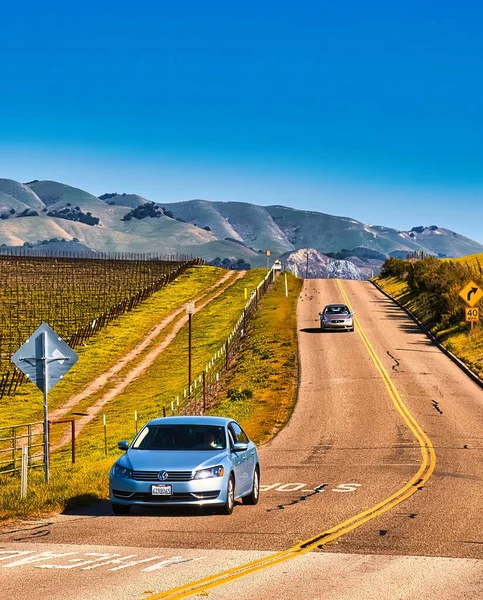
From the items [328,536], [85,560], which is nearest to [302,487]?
[328,536]

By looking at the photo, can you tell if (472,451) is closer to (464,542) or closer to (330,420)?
(330,420)

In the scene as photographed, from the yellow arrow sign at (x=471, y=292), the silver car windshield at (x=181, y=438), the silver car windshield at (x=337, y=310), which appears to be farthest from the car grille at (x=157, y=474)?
the silver car windshield at (x=337, y=310)

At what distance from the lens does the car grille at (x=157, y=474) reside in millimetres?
17891

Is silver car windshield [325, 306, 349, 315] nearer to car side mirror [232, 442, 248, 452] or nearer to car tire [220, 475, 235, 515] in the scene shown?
car side mirror [232, 442, 248, 452]

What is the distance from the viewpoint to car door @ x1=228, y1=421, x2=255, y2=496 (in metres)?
19.1

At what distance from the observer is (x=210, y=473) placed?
18109mm

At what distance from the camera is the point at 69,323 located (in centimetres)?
10000

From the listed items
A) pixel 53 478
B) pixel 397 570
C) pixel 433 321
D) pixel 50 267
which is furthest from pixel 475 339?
pixel 50 267

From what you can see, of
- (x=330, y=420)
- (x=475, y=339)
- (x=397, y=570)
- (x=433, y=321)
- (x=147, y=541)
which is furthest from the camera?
(x=433, y=321)

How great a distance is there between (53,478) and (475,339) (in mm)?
43772

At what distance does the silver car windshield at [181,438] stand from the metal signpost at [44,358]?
8.05ft

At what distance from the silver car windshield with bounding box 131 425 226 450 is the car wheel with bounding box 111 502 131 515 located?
1.29 m

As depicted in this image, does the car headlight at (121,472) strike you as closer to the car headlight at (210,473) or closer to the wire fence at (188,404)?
the car headlight at (210,473)

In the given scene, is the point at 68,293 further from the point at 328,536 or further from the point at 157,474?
the point at 328,536
